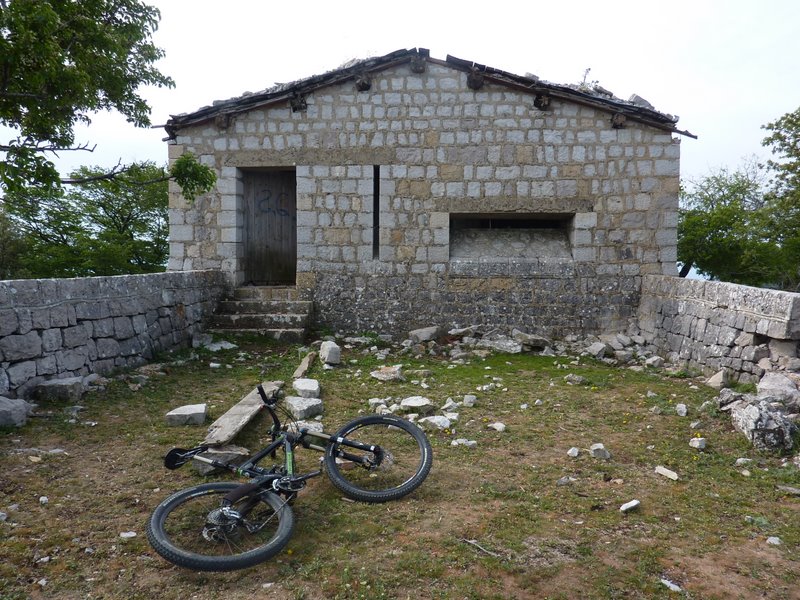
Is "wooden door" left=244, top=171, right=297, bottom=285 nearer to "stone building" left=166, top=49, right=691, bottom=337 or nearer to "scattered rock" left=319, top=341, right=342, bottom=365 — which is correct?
"stone building" left=166, top=49, right=691, bottom=337

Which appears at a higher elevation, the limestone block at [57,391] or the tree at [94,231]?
the tree at [94,231]

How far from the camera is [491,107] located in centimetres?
896

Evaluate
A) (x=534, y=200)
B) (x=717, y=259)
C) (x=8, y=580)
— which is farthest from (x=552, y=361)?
(x=717, y=259)

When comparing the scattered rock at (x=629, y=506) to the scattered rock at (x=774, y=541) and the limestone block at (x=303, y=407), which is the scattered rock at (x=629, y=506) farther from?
the limestone block at (x=303, y=407)

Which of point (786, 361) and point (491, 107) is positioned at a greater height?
point (491, 107)

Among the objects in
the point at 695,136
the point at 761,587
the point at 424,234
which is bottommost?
the point at 761,587

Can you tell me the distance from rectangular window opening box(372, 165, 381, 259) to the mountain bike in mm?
5493

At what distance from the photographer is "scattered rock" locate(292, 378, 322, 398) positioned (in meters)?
5.72

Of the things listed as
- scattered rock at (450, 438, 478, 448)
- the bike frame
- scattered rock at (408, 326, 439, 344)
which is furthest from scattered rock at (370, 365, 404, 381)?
the bike frame

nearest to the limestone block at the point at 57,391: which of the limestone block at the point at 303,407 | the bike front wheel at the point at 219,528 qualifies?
the limestone block at the point at 303,407

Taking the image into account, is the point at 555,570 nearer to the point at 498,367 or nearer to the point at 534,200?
the point at 498,367

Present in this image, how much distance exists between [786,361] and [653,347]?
108 inches

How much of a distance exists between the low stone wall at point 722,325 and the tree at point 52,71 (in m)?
6.82

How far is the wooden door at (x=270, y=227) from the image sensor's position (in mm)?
9836
